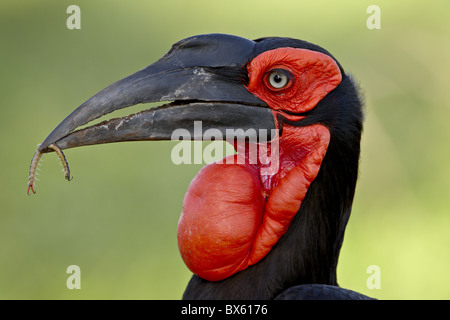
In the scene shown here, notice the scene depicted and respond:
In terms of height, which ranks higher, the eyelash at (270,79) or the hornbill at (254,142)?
the eyelash at (270,79)

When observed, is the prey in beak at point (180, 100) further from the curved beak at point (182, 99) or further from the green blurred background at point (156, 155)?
the green blurred background at point (156, 155)

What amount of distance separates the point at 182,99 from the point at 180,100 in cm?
4

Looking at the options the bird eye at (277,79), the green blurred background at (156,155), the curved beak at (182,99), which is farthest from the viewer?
the green blurred background at (156,155)

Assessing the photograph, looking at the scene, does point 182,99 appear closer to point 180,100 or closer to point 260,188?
point 180,100

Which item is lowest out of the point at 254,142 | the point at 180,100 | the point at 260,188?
the point at 260,188

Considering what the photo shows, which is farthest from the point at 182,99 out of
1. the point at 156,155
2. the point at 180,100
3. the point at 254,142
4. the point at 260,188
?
the point at 156,155

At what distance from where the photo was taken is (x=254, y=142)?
2016 mm

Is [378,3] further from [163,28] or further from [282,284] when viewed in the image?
[282,284]

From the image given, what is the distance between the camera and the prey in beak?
1.90 meters

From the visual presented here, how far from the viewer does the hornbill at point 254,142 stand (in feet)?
6.32

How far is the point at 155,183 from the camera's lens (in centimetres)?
487

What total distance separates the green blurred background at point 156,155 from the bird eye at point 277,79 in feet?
6.17

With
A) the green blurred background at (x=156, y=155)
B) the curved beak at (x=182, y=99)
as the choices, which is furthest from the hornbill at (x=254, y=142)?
the green blurred background at (x=156, y=155)
